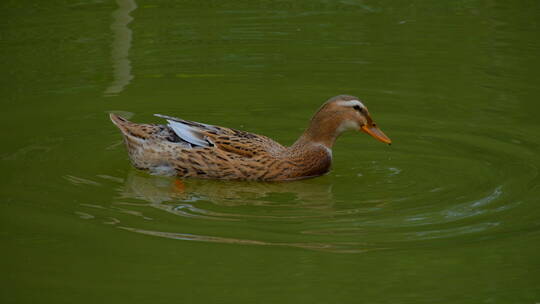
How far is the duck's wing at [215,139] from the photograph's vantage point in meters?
9.68

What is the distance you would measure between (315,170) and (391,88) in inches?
124

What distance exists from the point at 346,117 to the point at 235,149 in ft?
3.89

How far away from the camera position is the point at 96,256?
25.0 feet

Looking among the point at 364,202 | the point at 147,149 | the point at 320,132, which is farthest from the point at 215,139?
the point at 364,202

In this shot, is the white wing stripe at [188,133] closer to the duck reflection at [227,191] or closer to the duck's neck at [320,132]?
the duck reflection at [227,191]

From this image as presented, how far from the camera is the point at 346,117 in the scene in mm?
9906

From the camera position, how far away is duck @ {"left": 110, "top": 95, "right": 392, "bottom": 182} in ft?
Result: 31.6

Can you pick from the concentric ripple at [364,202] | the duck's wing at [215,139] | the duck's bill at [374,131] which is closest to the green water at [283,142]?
the concentric ripple at [364,202]

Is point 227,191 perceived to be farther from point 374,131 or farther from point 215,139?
point 374,131

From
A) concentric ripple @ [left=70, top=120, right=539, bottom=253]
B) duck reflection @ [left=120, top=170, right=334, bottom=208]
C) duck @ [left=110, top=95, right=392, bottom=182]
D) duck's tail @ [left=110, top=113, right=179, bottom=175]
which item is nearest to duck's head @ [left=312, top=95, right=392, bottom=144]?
duck @ [left=110, top=95, right=392, bottom=182]

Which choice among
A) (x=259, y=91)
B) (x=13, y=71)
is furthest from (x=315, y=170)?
(x=13, y=71)

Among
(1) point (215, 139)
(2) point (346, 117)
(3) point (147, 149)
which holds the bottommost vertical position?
(3) point (147, 149)

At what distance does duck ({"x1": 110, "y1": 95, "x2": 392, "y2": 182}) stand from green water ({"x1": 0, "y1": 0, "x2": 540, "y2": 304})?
19 centimetres

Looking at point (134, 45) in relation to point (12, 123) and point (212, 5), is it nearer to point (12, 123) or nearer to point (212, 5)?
point (212, 5)
